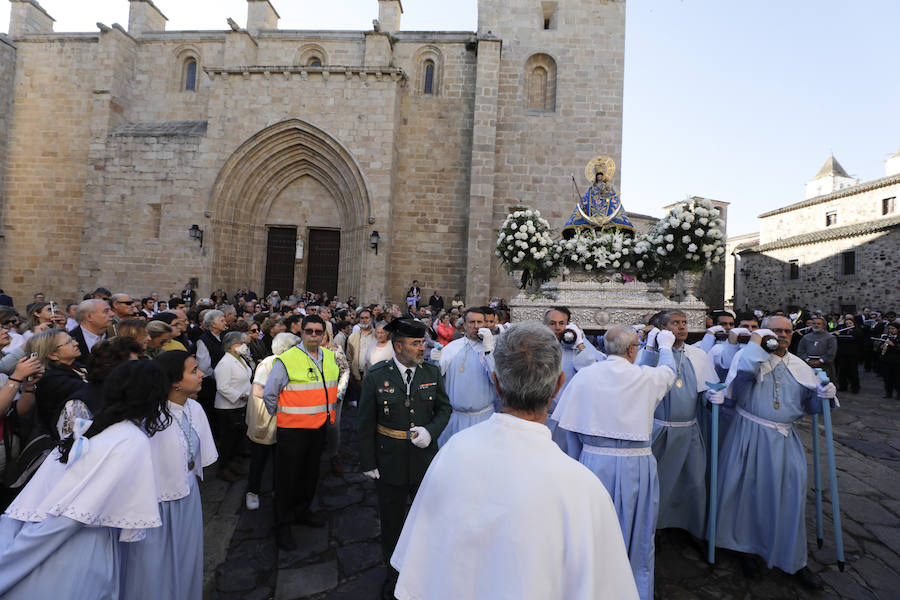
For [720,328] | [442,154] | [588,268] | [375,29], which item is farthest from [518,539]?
[375,29]

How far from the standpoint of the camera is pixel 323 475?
206 inches

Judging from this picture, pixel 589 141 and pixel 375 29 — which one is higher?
pixel 375 29

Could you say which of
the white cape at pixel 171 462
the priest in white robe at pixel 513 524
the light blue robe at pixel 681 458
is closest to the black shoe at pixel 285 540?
the white cape at pixel 171 462

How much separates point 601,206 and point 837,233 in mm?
21847

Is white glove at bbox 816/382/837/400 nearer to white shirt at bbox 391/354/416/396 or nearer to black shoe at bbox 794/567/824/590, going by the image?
black shoe at bbox 794/567/824/590

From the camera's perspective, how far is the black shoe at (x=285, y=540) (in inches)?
147

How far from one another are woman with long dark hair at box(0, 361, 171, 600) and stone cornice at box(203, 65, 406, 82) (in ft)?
48.5

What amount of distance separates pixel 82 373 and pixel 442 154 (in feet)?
46.7

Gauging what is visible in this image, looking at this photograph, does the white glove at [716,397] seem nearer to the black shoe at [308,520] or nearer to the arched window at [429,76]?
A: the black shoe at [308,520]

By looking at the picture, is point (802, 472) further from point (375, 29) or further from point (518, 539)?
point (375, 29)

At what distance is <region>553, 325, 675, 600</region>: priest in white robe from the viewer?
301cm

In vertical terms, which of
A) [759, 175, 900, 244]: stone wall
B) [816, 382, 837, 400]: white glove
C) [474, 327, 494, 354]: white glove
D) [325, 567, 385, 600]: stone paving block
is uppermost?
[759, 175, 900, 244]: stone wall

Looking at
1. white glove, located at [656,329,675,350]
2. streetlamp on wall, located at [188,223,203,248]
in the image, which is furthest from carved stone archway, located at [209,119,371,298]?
white glove, located at [656,329,675,350]

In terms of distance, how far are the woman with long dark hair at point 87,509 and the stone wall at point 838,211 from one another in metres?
30.9
